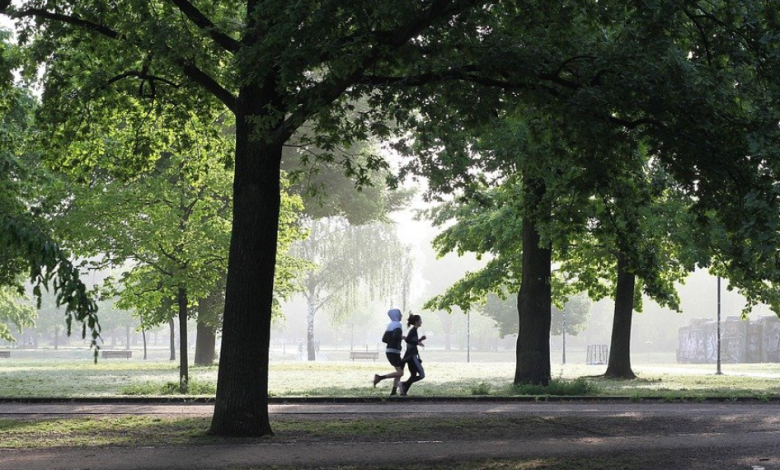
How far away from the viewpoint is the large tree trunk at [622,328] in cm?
2919

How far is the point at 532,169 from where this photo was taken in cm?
1562

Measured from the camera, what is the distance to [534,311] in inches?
855

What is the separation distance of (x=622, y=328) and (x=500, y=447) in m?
20.0

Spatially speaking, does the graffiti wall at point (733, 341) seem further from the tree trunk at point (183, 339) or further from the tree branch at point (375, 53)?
the tree branch at point (375, 53)

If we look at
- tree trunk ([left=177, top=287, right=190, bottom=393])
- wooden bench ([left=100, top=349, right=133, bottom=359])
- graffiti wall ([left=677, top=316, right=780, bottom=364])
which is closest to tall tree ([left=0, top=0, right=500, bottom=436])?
tree trunk ([left=177, top=287, right=190, bottom=393])

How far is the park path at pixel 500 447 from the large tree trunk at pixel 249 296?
2.14 ft

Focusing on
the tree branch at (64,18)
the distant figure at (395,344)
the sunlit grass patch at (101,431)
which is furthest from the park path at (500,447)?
the tree branch at (64,18)

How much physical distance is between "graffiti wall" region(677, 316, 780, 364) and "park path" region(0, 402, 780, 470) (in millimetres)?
61887

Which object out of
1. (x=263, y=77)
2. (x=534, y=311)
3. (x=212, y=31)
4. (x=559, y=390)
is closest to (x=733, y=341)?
(x=534, y=311)

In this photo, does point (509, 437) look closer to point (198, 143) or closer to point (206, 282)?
point (198, 143)

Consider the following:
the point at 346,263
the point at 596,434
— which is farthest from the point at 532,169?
the point at 346,263

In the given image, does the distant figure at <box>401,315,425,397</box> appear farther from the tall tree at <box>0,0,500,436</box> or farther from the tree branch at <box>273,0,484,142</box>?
the tree branch at <box>273,0,484,142</box>

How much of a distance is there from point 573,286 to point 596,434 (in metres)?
18.3

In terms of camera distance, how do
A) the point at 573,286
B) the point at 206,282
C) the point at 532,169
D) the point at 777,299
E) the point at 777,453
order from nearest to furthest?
the point at 777,453, the point at 532,169, the point at 206,282, the point at 777,299, the point at 573,286
